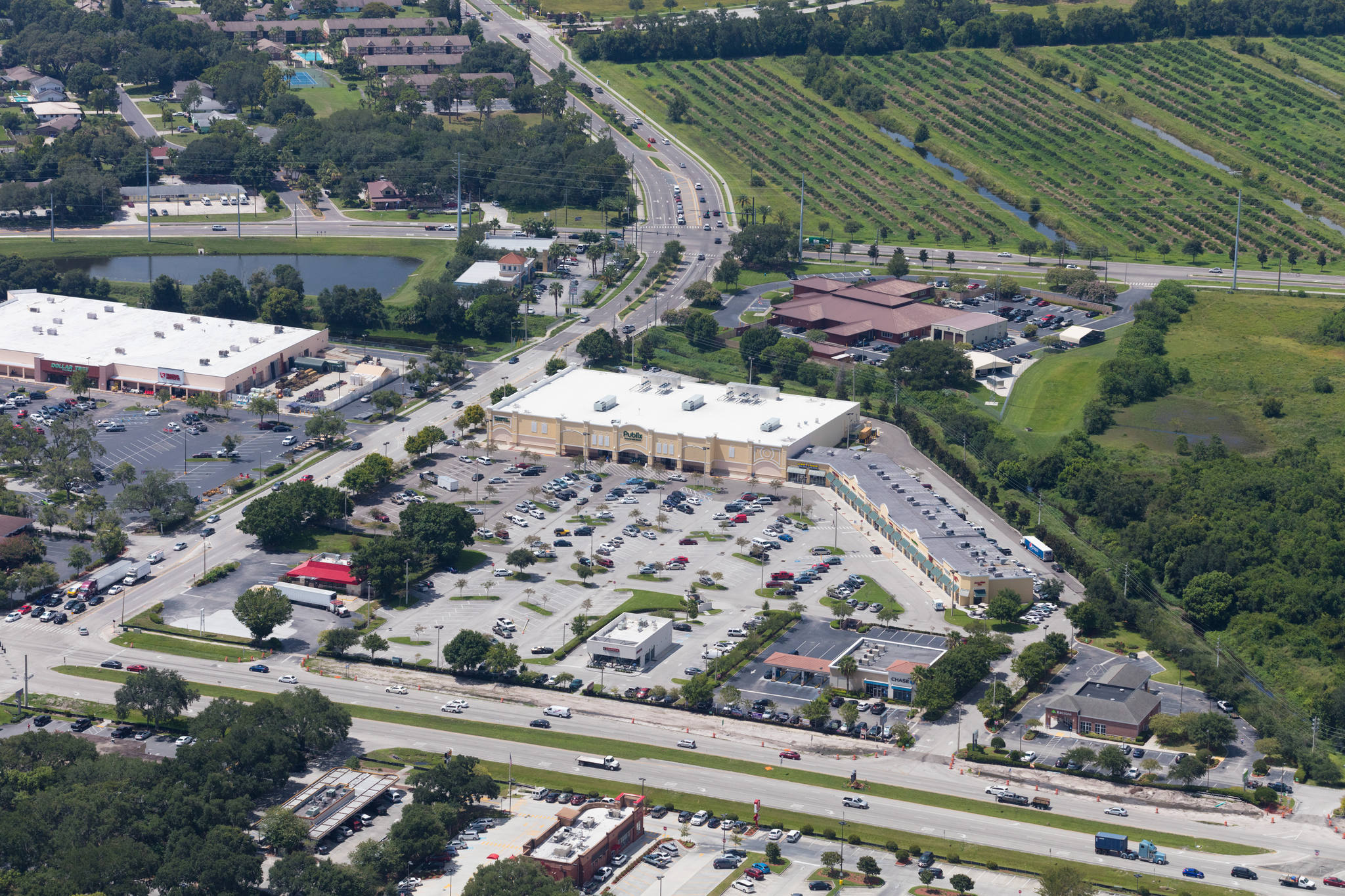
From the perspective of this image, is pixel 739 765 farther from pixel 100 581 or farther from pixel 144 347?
pixel 144 347

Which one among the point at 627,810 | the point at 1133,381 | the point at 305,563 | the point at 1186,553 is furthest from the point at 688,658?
the point at 1133,381

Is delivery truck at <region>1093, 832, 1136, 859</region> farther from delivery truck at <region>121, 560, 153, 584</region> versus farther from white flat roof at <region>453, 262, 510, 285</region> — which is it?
white flat roof at <region>453, 262, 510, 285</region>

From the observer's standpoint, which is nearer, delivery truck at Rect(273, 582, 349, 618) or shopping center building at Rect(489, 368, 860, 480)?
delivery truck at Rect(273, 582, 349, 618)

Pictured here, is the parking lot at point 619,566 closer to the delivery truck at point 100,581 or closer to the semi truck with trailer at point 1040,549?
the semi truck with trailer at point 1040,549

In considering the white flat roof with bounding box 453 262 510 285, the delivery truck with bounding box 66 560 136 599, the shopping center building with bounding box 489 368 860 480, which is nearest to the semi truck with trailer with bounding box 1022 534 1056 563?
the shopping center building with bounding box 489 368 860 480

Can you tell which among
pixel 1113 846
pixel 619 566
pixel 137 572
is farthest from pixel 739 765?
pixel 137 572

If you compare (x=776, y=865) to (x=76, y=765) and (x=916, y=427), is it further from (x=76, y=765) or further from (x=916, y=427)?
(x=916, y=427)
